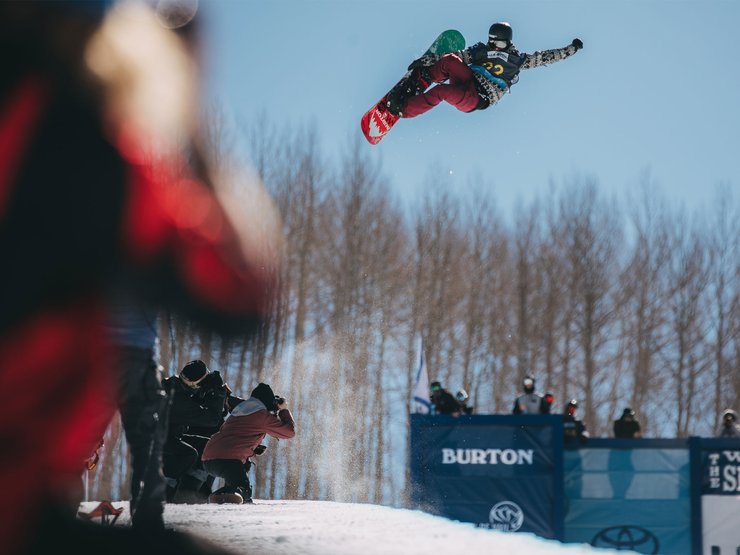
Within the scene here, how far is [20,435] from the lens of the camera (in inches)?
55.5

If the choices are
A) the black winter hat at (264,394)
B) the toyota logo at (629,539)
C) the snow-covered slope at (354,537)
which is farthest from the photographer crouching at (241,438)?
the toyota logo at (629,539)

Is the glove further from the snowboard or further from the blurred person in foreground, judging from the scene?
the blurred person in foreground

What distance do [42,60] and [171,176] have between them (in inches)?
9.5

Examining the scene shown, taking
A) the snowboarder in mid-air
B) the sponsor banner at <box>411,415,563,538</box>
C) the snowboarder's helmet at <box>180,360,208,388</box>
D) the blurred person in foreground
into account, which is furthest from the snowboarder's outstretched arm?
the blurred person in foreground

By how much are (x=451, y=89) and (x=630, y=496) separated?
458cm

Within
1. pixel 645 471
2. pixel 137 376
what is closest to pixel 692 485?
pixel 645 471

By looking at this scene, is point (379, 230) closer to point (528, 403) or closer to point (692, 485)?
point (528, 403)

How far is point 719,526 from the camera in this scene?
375 inches

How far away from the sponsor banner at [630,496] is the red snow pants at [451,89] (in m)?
3.86

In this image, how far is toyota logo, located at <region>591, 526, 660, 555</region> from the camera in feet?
30.5

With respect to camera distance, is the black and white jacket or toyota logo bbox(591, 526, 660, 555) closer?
the black and white jacket

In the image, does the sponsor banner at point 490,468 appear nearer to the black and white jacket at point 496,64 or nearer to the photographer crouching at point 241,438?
the photographer crouching at point 241,438

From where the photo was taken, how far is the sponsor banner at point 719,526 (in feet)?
31.1

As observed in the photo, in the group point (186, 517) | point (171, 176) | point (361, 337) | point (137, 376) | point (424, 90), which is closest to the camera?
point (171, 176)
